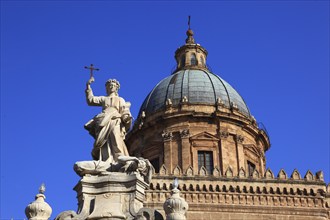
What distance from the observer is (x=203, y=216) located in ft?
121

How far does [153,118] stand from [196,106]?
325cm

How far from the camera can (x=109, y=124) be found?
11727 mm

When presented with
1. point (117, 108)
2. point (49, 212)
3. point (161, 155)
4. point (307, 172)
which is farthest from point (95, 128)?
point (161, 155)

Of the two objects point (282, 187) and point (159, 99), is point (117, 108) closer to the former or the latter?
point (282, 187)

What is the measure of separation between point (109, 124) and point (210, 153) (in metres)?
32.4

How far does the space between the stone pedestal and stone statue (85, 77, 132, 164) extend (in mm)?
517

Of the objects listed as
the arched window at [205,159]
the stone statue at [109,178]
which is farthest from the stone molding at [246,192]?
the stone statue at [109,178]

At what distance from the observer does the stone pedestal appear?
1096 cm

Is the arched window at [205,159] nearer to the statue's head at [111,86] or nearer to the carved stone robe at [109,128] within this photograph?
the statue's head at [111,86]

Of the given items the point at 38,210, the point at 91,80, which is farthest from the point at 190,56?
the point at 38,210

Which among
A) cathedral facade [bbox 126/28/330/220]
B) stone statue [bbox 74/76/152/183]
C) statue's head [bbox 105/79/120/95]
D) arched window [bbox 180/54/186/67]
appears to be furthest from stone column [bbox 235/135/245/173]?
stone statue [bbox 74/76/152/183]

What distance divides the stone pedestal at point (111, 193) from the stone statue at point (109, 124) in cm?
52

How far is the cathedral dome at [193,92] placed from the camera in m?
45.8

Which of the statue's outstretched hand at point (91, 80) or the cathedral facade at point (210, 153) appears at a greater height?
the cathedral facade at point (210, 153)
